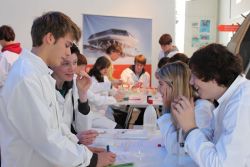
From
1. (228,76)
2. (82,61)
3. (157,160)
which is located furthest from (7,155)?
(82,61)

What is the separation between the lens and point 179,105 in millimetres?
1293

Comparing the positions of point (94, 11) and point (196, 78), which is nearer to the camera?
point (196, 78)

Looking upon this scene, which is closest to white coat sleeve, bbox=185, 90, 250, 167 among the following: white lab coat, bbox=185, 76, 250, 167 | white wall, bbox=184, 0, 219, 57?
white lab coat, bbox=185, 76, 250, 167

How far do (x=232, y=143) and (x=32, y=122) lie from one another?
0.76 m

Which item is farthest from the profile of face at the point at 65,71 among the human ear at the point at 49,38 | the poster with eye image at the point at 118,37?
the poster with eye image at the point at 118,37

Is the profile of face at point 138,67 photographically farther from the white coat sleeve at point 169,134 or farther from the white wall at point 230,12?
the white coat sleeve at point 169,134

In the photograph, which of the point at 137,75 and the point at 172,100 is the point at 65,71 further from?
the point at 137,75

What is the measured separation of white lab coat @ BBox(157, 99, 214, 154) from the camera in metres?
1.60

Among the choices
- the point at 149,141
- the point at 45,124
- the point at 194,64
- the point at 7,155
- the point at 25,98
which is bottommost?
the point at 149,141

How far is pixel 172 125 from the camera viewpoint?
166cm

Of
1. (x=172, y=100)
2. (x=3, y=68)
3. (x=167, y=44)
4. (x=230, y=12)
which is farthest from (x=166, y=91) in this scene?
(x=230, y=12)

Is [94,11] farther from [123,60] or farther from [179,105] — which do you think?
[179,105]

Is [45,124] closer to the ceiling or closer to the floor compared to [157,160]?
closer to the ceiling

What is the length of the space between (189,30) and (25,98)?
670cm
